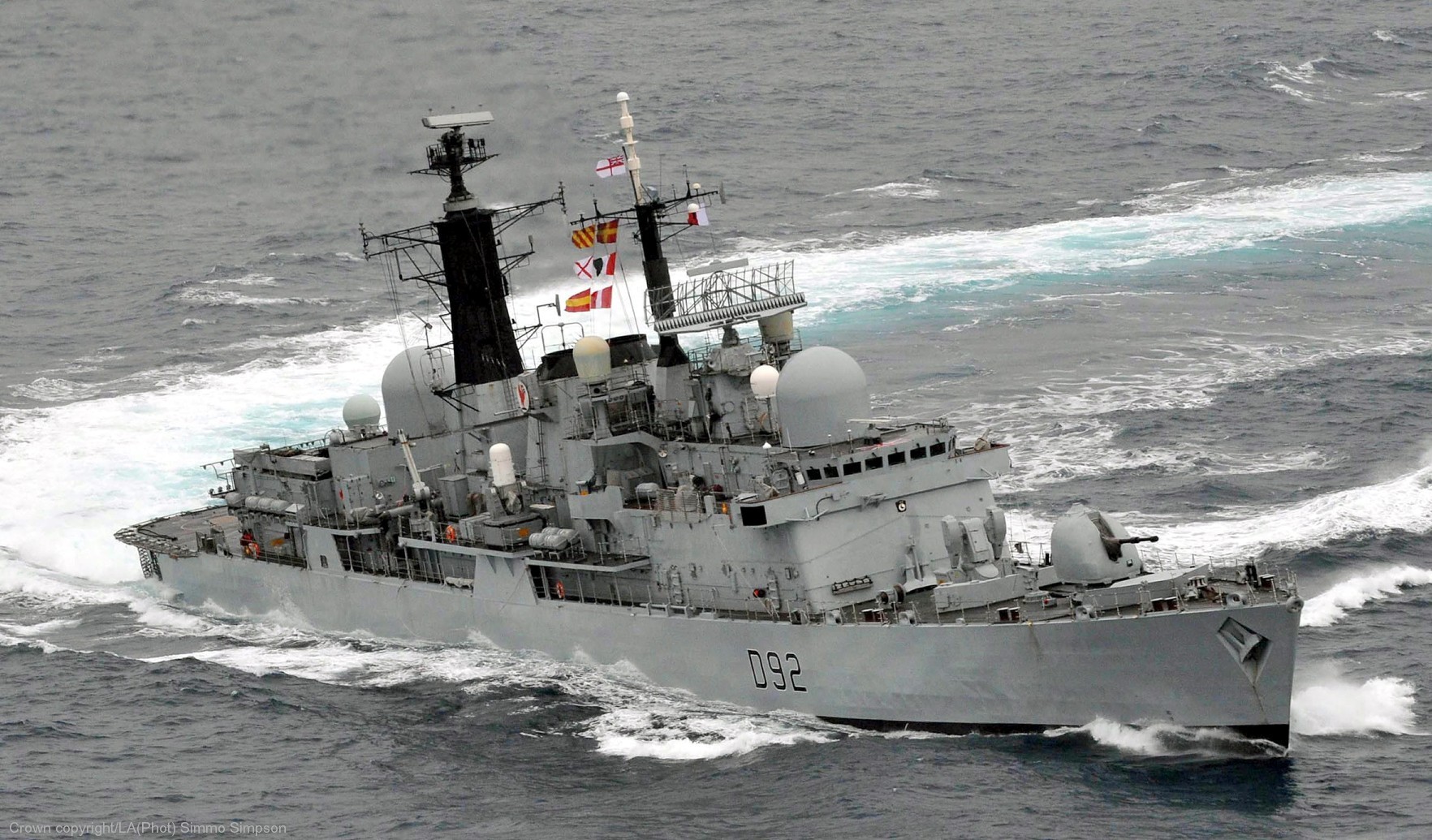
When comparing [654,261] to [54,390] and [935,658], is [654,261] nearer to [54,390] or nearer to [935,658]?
[935,658]

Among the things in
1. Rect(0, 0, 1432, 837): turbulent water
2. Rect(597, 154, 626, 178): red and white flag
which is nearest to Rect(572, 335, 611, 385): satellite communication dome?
Rect(597, 154, 626, 178): red and white flag

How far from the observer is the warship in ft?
84.8

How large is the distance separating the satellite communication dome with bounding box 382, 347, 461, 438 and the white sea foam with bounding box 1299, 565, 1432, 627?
17944 millimetres

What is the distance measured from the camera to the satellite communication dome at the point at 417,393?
1458 inches

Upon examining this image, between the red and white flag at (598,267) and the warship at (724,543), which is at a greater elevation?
the red and white flag at (598,267)

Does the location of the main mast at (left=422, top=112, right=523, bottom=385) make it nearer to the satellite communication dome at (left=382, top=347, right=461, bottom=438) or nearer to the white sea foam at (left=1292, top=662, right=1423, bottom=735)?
the satellite communication dome at (left=382, top=347, right=461, bottom=438)

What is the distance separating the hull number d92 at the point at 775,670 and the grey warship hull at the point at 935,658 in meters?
0.03

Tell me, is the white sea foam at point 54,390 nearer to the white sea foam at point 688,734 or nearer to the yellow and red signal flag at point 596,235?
the yellow and red signal flag at point 596,235

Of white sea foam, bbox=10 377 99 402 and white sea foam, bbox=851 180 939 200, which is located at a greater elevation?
white sea foam, bbox=851 180 939 200

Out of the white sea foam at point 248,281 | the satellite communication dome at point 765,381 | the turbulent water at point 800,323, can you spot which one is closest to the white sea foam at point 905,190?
the turbulent water at point 800,323

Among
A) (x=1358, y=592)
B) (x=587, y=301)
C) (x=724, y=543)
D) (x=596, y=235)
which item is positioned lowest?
(x=1358, y=592)

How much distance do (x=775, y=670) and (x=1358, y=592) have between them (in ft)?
36.2

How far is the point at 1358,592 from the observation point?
3116 cm

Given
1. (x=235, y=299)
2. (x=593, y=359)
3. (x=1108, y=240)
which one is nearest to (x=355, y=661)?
(x=593, y=359)
